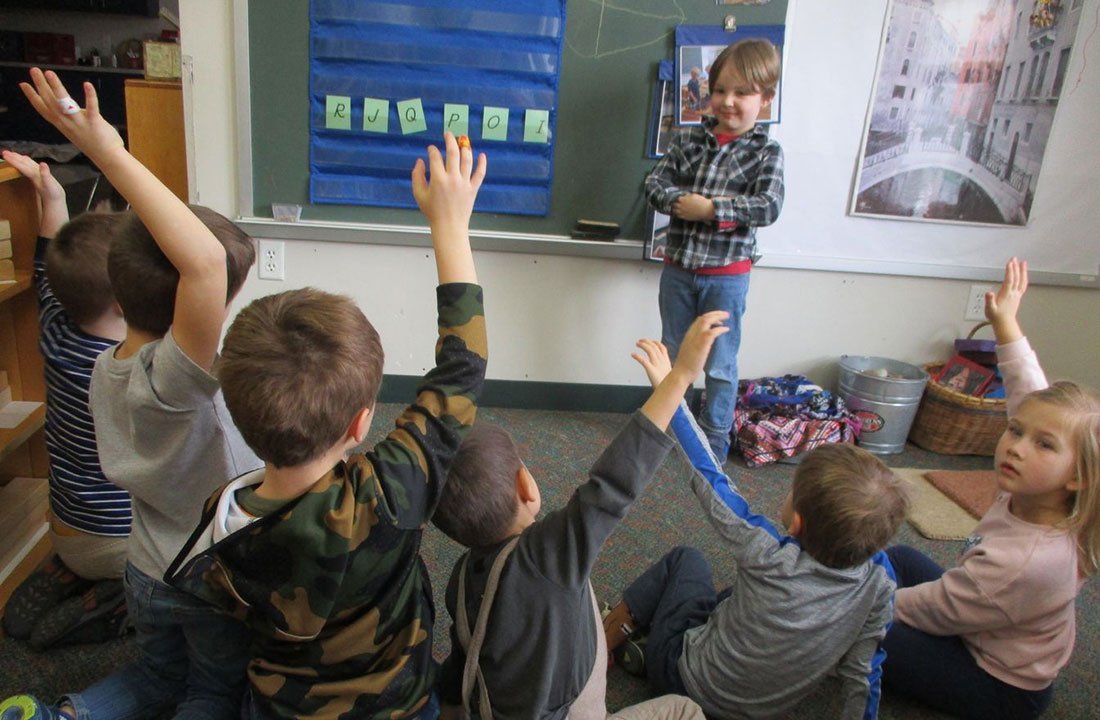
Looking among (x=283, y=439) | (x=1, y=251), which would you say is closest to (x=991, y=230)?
(x=283, y=439)

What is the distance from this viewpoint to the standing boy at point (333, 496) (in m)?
0.86

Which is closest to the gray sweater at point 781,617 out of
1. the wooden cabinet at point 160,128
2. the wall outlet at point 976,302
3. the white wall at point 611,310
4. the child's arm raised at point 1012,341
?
the child's arm raised at point 1012,341

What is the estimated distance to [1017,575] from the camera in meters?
1.41

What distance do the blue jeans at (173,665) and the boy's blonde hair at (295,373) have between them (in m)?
0.38

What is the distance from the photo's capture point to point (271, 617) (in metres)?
0.91

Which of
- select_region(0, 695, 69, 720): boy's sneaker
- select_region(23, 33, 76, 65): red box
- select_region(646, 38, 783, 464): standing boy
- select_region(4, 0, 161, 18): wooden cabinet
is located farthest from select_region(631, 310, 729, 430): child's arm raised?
select_region(23, 33, 76, 65): red box

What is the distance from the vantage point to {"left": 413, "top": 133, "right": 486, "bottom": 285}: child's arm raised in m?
0.98

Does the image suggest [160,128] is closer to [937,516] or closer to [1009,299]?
[1009,299]

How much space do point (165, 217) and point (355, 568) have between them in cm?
51

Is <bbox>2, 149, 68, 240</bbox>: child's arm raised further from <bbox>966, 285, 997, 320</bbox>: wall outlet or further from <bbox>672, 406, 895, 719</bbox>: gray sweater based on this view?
<bbox>966, 285, 997, 320</bbox>: wall outlet

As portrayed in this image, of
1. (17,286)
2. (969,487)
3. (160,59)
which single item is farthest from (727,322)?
(160,59)

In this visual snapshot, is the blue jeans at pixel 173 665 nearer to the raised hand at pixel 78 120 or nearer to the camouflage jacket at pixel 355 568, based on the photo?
the camouflage jacket at pixel 355 568

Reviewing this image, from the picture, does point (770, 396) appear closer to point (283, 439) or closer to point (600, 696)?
point (600, 696)

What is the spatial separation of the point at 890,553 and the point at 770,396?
100 centimetres
